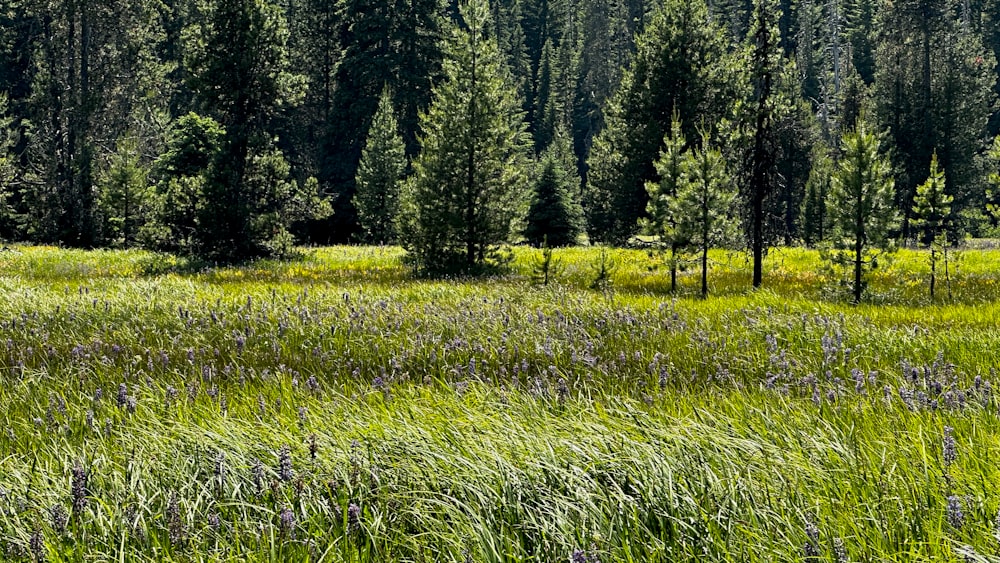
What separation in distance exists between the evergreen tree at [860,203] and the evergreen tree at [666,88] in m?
14.7

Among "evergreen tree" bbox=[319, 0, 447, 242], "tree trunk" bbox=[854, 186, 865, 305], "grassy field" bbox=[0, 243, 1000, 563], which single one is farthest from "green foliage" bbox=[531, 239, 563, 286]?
"evergreen tree" bbox=[319, 0, 447, 242]

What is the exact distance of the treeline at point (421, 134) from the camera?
57.0 ft

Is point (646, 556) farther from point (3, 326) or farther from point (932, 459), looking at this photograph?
point (3, 326)

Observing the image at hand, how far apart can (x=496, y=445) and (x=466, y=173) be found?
16694mm

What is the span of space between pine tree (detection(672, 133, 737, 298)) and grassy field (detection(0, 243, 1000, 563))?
20.6 feet

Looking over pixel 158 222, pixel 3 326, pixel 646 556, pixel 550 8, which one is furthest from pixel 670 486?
pixel 550 8

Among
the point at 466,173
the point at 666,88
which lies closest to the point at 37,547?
the point at 466,173

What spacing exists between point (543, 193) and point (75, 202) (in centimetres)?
2248

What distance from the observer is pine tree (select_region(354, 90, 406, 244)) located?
3425 cm

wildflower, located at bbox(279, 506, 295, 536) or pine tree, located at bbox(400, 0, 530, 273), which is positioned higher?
pine tree, located at bbox(400, 0, 530, 273)

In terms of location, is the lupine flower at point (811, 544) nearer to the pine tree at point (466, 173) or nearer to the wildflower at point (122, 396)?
the wildflower at point (122, 396)

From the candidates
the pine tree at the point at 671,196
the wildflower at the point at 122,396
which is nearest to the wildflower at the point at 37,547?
the wildflower at the point at 122,396

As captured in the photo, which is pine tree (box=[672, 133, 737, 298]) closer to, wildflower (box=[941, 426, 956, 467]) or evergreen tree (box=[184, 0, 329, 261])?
wildflower (box=[941, 426, 956, 467])

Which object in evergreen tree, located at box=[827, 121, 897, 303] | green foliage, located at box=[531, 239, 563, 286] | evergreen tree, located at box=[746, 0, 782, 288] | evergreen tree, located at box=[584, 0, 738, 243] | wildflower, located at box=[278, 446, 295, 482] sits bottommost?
wildflower, located at box=[278, 446, 295, 482]
